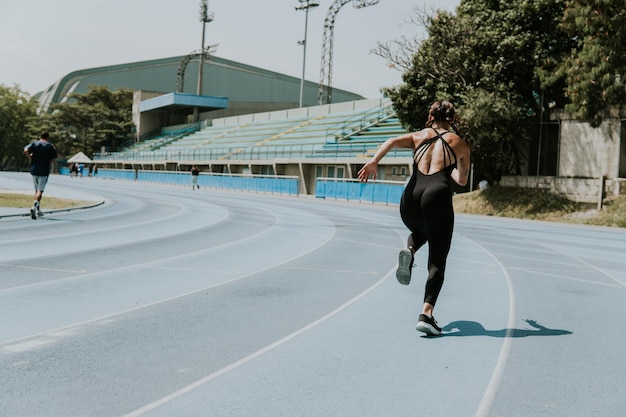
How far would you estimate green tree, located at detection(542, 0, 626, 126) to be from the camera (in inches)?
914

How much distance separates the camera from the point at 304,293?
7.45 metres

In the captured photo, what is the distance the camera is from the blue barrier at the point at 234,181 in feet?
142

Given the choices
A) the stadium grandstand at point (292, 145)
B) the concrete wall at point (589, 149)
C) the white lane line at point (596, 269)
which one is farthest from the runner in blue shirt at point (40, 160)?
the stadium grandstand at point (292, 145)

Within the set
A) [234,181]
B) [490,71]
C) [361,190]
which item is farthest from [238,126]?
[490,71]

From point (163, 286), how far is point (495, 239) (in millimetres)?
10439

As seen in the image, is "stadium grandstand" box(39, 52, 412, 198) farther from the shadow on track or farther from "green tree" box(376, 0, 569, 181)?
the shadow on track

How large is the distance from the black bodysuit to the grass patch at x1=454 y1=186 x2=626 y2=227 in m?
20.8

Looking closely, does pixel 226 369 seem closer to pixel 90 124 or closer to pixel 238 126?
pixel 238 126

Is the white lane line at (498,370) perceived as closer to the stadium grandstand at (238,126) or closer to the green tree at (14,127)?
the stadium grandstand at (238,126)

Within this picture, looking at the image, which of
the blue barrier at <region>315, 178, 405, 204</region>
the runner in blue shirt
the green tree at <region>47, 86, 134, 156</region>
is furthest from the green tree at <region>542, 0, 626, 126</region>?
the green tree at <region>47, 86, 134, 156</region>

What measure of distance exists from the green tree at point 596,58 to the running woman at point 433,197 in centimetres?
2062

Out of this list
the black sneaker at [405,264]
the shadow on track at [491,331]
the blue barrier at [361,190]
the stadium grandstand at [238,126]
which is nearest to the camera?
the black sneaker at [405,264]

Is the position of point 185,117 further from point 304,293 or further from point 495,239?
point 304,293

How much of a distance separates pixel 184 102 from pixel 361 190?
188 ft
